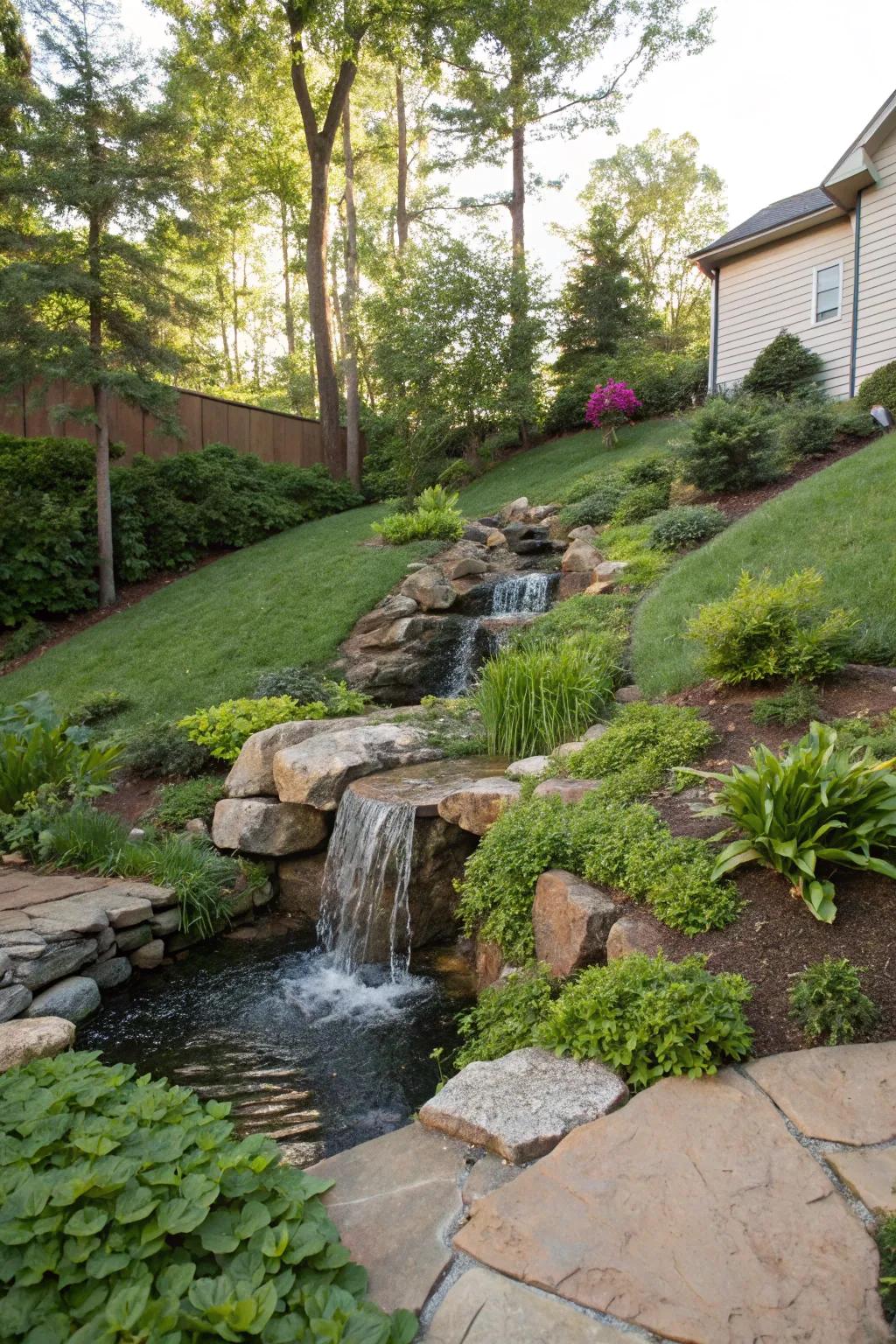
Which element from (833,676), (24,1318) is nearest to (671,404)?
(833,676)

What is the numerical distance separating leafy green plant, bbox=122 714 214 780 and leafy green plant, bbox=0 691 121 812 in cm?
21

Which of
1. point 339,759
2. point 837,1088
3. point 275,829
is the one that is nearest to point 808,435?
point 339,759

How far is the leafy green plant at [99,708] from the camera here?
8547mm

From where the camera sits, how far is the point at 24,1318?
180 cm

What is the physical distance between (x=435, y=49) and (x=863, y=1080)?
70.8 feet

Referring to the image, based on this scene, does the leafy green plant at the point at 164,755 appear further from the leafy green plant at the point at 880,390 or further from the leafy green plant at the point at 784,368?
the leafy green plant at the point at 784,368

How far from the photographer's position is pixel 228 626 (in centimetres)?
1023


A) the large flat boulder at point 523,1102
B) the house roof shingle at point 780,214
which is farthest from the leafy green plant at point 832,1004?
the house roof shingle at point 780,214

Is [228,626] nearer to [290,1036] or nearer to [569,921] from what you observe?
[290,1036]

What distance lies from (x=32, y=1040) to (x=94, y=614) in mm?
9353

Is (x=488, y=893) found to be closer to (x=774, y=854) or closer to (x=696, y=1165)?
(x=774, y=854)

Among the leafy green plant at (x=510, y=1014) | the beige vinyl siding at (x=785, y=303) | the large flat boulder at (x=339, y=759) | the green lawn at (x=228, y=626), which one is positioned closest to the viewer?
the leafy green plant at (x=510, y=1014)

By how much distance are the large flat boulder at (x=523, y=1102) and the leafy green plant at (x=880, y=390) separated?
1121 centimetres

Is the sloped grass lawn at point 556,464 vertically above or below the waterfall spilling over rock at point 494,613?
above
